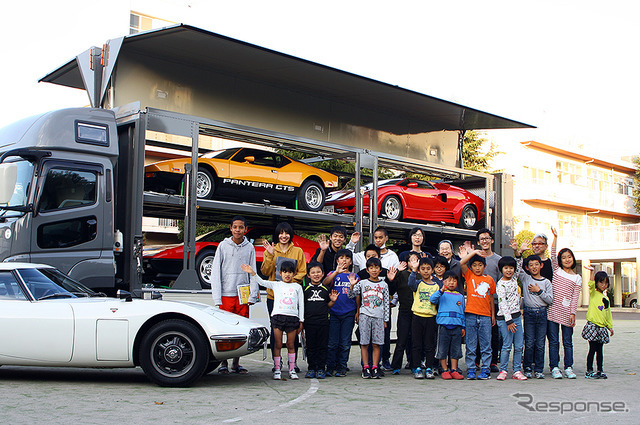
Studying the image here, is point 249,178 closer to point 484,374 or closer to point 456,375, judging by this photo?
point 456,375

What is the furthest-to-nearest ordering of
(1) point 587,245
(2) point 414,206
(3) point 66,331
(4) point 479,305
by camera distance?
(1) point 587,245 < (2) point 414,206 < (4) point 479,305 < (3) point 66,331

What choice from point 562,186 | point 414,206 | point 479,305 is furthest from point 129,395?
point 562,186

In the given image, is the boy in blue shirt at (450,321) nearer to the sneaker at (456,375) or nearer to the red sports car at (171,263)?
the sneaker at (456,375)

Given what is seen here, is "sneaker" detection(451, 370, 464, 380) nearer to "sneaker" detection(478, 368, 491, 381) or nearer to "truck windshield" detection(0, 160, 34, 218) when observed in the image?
"sneaker" detection(478, 368, 491, 381)

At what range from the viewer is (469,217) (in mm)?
13570

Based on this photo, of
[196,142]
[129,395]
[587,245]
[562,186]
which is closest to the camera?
[129,395]

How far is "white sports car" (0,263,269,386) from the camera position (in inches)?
258

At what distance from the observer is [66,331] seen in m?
6.56

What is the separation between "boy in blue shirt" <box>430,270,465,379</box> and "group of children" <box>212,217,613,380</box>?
0.01 metres

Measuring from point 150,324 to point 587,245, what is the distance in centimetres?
3837

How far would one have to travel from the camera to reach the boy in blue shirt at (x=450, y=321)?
7.60 meters

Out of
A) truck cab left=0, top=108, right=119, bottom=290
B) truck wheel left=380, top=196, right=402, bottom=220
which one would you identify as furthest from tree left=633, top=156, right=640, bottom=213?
truck cab left=0, top=108, right=119, bottom=290

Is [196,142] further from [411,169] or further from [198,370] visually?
[411,169]

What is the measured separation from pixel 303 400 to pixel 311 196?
19.3 feet
